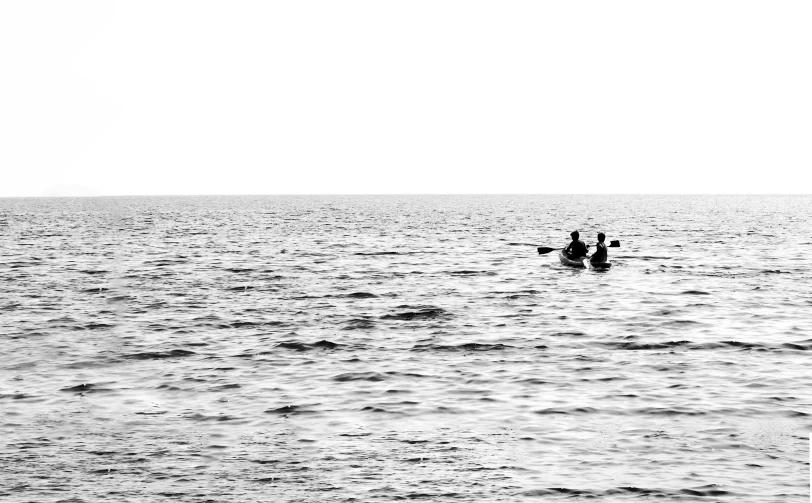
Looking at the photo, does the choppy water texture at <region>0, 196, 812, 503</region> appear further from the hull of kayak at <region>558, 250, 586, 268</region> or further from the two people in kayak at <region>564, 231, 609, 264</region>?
the hull of kayak at <region>558, 250, 586, 268</region>

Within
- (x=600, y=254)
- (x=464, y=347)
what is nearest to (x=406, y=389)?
(x=464, y=347)

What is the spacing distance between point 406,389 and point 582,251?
91.5ft

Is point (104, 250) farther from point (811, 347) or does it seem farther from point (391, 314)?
point (811, 347)

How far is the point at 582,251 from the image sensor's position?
45344 millimetres

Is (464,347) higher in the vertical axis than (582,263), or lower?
lower

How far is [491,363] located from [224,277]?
2356cm

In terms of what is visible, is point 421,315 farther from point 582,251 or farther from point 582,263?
point 582,251

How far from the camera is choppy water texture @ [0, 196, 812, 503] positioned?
1353 centimetres

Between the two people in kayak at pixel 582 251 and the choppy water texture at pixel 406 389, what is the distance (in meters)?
3.27

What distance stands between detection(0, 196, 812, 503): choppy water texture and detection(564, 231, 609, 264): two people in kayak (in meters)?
3.27

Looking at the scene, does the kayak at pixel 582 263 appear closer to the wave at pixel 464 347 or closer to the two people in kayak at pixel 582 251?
the two people in kayak at pixel 582 251

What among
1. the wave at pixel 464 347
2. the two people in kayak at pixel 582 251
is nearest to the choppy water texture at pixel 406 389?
the wave at pixel 464 347

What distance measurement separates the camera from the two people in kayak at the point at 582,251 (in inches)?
1727

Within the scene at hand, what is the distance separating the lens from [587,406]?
57.3 ft
